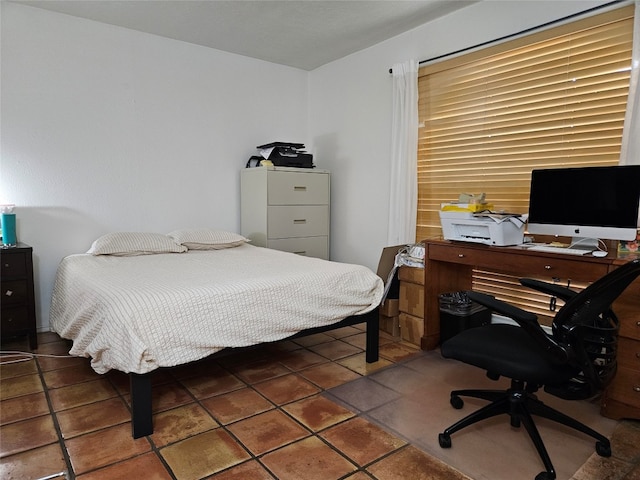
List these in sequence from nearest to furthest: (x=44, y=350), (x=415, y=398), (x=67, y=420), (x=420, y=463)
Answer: (x=420, y=463) → (x=67, y=420) → (x=415, y=398) → (x=44, y=350)

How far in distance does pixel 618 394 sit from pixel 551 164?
1.39 m

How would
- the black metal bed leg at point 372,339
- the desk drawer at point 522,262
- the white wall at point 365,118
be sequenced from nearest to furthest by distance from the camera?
the desk drawer at point 522,262, the black metal bed leg at point 372,339, the white wall at point 365,118

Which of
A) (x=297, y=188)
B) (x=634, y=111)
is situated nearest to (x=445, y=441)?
(x=634, y=111)

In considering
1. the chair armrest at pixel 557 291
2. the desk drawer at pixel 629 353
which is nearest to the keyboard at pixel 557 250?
the chair armrest at pixel 557 291

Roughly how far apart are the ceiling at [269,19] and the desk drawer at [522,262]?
1.75 metres

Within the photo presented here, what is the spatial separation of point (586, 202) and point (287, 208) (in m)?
2.32

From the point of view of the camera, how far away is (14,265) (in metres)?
2.74

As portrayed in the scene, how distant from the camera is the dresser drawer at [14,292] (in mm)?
2729

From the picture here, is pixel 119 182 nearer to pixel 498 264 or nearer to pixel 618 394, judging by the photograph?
pixel 498 264

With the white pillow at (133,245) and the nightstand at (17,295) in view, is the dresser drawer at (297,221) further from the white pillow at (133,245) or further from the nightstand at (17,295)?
the nightstand at (17,295)

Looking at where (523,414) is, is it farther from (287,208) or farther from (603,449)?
(287,208)

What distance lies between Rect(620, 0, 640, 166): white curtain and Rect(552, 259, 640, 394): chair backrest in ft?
3.38

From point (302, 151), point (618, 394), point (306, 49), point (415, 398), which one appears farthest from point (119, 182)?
point (618, 394)

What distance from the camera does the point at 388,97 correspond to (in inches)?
144
